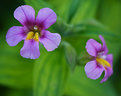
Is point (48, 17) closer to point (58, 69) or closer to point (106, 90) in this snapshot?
point (58, 69)

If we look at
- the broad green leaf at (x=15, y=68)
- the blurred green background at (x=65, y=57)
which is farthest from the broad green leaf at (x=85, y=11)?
the broad green leaf at (x=15, y=68)

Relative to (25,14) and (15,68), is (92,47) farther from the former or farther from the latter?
(15,68)

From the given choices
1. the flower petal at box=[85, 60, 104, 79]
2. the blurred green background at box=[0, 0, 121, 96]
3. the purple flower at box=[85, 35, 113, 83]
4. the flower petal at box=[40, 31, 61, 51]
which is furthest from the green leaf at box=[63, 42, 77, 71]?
the flower petal at box=[40, 31, 61, 51]

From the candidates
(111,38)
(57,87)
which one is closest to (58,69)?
(57,87)

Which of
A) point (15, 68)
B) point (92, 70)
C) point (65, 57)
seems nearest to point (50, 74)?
point (65, 57)

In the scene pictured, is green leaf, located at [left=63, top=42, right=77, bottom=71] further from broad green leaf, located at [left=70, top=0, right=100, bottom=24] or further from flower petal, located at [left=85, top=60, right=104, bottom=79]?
broad green leaf, located at [left=70, top=0, right=100, bottom=24]

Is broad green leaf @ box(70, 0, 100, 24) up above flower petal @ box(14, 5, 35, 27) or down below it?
above

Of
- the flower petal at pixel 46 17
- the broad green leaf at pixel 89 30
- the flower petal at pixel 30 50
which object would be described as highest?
the broad green leaf at pixel 89 30

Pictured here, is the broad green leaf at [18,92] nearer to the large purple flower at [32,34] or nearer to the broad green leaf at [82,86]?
the broad green leaf at [82,86]
